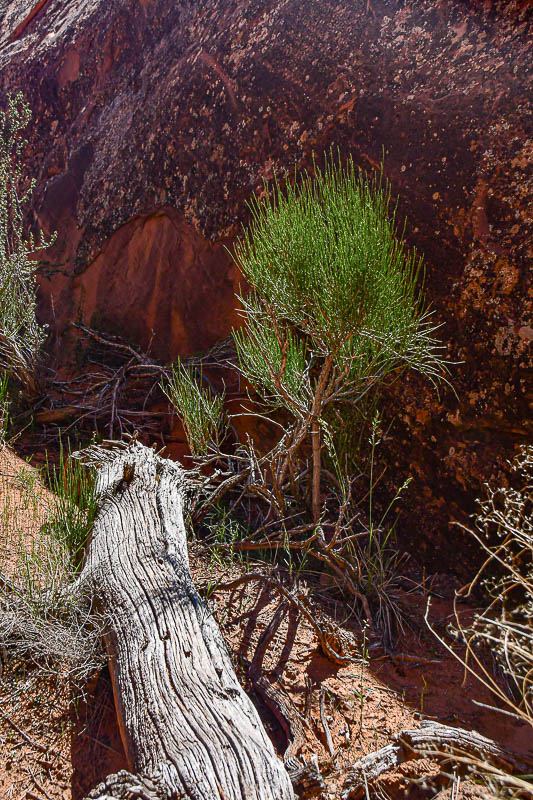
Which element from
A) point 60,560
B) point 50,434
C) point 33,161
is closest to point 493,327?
point 60,560

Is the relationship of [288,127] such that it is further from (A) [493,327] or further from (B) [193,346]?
(A) [493,327]

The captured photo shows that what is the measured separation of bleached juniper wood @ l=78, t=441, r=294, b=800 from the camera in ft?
4.93

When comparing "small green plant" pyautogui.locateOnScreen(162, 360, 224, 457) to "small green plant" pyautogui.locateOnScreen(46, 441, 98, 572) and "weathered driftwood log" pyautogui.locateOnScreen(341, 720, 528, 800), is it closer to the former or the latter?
"small green plant" pyautogui.locateOnScreen(46, 441, 98, 572)

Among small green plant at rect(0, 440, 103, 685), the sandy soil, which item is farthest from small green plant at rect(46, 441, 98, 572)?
the sandy soil

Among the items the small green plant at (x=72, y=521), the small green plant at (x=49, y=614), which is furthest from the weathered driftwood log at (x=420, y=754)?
the small green plant at (x=72, y=521)

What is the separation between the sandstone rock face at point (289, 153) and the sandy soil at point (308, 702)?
33.3 inches

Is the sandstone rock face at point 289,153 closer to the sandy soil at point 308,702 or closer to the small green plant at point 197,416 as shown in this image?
the sandy soil at point 308,702

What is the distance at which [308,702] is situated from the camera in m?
2.21

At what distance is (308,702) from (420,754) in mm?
501

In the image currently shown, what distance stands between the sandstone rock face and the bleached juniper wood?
4.92 feet

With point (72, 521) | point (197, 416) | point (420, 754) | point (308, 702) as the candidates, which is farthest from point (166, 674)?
point (197, 416)

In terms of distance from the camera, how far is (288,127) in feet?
13.4

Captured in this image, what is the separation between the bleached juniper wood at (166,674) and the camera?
1504mm

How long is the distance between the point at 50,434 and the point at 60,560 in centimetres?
230
